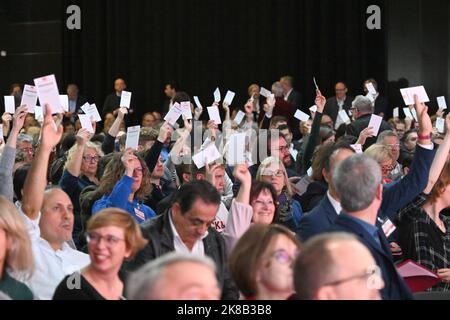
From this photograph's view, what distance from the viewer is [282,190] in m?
6.78

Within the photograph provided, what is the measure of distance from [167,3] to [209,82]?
1.71 metres

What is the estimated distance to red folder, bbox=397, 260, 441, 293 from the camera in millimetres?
4992

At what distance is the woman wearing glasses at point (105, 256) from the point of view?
3.98 metres

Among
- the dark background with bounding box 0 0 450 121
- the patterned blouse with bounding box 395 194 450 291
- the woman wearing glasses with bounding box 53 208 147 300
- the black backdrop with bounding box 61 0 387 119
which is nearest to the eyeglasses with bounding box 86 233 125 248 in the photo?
the woman wearing glasses with bounding box 53 208 147 300

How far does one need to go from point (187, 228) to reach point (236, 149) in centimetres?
336

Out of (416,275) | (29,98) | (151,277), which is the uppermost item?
(29,98)

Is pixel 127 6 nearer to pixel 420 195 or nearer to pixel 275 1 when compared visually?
pixel 275 1

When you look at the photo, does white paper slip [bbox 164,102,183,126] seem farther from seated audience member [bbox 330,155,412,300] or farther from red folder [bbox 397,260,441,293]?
seated audience member [bbox 330,155,412,300]

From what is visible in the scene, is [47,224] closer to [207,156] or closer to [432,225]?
[207,156]

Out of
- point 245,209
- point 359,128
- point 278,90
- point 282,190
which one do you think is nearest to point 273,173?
point 282,190

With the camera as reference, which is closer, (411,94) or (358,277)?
(358,277)
